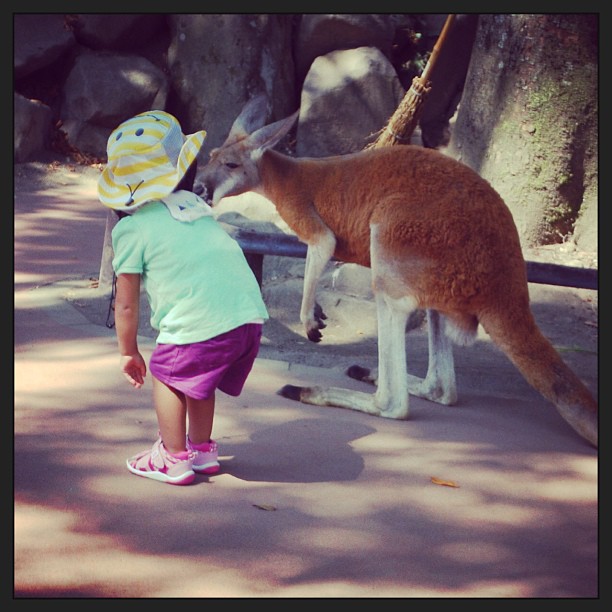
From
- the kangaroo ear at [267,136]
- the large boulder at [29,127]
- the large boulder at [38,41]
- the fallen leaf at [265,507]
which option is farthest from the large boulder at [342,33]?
the fallen leaf at [265,507]

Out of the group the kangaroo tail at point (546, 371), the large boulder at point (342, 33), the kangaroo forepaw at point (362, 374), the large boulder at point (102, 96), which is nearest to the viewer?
the kangaroo tail at point (546, 371)

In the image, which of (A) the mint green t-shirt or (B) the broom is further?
(B) the broom

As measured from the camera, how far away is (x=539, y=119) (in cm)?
638

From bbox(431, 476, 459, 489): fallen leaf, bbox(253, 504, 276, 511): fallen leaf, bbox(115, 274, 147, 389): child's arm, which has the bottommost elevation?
bbox(253, 504, 276, 511): fallen leaf

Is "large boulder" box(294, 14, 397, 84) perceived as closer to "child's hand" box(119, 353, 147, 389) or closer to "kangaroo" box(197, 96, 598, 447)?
"kangaroo" box(197, 96, 598, 447)

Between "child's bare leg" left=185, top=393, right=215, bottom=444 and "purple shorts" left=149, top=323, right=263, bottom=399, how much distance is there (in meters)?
0.08

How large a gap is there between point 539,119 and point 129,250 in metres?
3.98

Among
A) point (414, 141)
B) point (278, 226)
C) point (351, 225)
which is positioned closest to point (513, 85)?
point (278, 226)

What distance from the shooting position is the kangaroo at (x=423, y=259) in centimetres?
389

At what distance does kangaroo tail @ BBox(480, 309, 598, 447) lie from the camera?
3.85 meters

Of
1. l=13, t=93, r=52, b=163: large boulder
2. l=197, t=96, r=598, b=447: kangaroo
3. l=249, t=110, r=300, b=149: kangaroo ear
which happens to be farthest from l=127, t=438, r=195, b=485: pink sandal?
l=13, t=93, r=52, b=163: large boulder

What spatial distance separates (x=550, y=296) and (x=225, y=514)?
370cm

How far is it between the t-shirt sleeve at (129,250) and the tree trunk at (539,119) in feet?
12.8

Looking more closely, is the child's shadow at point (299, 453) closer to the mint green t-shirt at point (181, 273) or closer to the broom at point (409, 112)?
the mint green t-shirt at point (181, 273)
